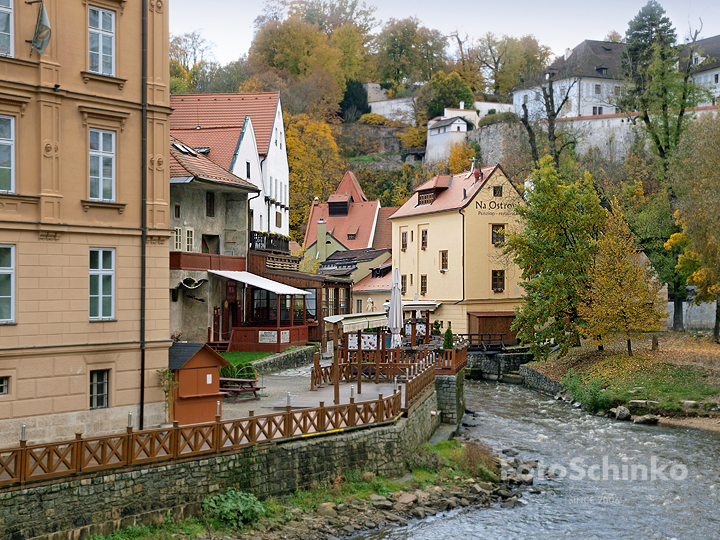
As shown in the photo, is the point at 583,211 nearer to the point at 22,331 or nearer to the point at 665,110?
the point at 665,110

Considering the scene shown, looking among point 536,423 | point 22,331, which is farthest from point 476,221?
point 22,331

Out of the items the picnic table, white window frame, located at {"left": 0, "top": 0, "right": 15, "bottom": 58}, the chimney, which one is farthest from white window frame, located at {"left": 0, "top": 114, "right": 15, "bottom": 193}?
the chimney

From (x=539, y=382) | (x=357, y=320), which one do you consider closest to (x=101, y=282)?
(x=357, y=320)

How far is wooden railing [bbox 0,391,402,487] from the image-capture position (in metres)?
13.4

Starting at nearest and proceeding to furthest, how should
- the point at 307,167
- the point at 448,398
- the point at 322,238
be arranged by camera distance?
the point at 448,398, the point at 322,238, the point at 307,167

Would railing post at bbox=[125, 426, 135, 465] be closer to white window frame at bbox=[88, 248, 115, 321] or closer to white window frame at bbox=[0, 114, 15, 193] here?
white window frame at bbox=[88, 248, 115, 321]

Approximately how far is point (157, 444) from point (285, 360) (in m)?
16.0

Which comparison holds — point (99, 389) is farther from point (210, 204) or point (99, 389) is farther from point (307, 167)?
point (307, 167)

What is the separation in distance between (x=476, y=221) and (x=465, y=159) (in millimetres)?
36206

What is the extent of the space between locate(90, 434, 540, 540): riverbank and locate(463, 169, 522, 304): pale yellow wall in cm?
2617

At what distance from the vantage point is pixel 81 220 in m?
17.3

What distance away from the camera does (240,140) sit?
36438 millimetres

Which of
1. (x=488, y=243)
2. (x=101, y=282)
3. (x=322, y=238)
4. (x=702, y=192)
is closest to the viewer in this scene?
(x=101, y=282)

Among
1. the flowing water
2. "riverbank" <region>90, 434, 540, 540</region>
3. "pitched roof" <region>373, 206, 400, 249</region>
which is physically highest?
"pitched roof" <region>373, 206, 400, 249</region>
